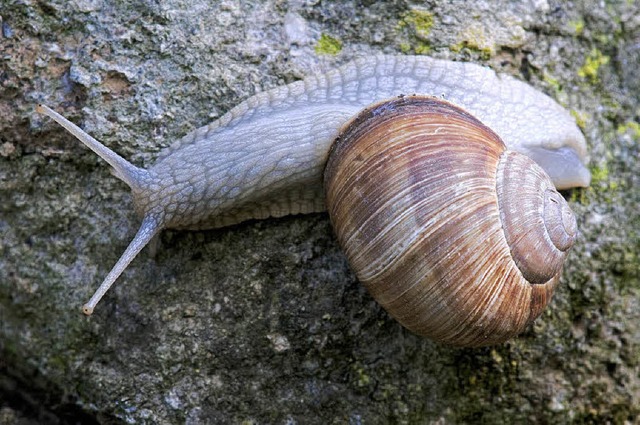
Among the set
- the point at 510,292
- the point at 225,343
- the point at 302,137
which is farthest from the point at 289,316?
the point at 510,292

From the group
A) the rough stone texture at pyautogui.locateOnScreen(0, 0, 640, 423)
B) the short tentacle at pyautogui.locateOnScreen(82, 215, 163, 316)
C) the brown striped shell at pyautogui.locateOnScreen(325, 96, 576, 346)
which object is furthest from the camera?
the rough stone texture at pyautogui.locateOnScreen(0, 0, 640, 423)

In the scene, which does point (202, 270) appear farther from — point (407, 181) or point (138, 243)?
point (407, 181)

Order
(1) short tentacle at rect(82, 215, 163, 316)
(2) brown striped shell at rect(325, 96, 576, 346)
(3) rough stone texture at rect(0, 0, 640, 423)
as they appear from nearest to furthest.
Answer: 1. (2) brown striped shell at rect(325, 96, 576, 346)
2. (1) short tentacle at rect(82, 215, 163, 316)
3. (3) rough stone texture at rect(0, 0, 640, 423)

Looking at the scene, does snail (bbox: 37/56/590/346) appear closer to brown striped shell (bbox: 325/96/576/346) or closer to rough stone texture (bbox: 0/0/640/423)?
brown striped shell (bbox: 325/96/576/346)

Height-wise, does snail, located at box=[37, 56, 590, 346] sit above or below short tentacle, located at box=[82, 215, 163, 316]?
above

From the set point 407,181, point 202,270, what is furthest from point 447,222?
point 202,270

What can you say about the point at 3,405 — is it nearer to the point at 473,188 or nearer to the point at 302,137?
the point at 302,137

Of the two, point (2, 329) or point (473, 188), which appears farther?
point (2, 329)

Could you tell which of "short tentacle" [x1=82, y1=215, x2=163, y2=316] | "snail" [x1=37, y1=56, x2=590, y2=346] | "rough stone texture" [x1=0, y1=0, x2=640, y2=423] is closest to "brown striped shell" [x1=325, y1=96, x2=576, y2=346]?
"snail" [x1=37, y1=56, x2=590, y2=346]
